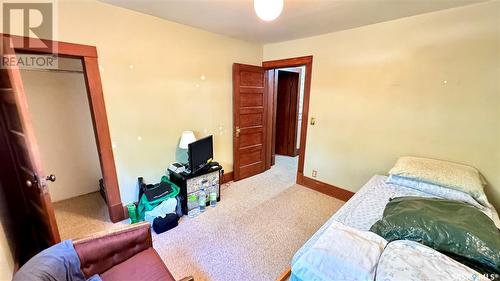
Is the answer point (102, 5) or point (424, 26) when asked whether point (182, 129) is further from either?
point (424, 26)

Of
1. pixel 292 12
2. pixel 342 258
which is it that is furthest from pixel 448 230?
pixel 292 12

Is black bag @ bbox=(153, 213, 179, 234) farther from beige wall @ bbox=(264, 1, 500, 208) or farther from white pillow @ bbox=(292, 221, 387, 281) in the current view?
beige wall @ bbox=(264, 1, 500, 208)

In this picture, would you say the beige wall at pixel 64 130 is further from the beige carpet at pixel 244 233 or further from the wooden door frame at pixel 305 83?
the wooden door frame at pixel 305 83

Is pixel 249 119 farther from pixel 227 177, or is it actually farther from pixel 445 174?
pixel 445 174

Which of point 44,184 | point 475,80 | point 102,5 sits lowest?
point 44,184

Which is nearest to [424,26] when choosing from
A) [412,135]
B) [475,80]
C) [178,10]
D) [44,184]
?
[475,80]

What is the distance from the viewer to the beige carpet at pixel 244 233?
1.82 meters

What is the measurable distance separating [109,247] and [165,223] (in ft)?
3.20

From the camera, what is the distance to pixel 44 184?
149 centimetres

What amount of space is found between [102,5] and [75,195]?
259cm

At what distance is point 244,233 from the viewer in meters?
2.26

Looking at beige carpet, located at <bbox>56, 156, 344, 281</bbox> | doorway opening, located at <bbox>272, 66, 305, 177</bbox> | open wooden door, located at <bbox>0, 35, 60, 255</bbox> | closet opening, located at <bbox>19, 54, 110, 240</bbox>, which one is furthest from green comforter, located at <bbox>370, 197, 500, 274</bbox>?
doorway opening, located at <bbox>272, 66, 305, 177</bbox>

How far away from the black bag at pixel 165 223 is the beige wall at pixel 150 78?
58cm

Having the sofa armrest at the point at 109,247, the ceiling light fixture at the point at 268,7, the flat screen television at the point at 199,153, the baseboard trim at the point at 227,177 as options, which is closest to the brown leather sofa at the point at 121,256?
the sofa armrest at the point at 109,247
